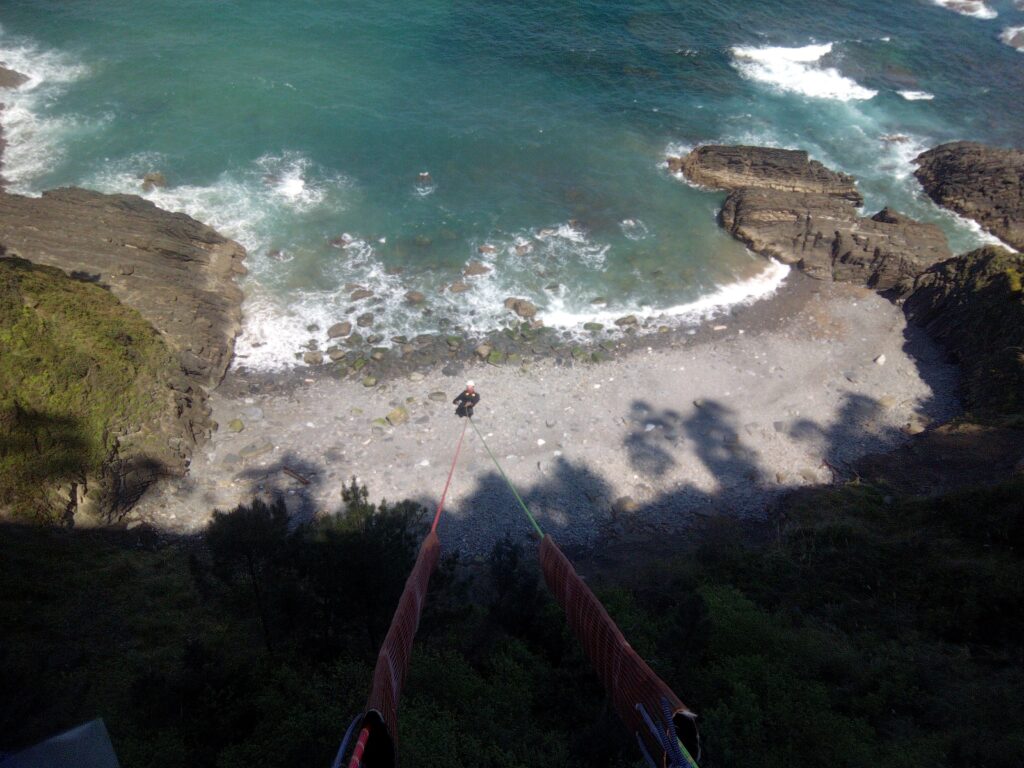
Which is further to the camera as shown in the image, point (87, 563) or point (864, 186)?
point (864, 186)

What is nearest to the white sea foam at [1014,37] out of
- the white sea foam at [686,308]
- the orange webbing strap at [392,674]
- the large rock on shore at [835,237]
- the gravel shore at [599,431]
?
the large rock on shore at [835,237]

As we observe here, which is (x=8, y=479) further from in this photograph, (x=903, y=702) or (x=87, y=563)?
(x=903, y=702)

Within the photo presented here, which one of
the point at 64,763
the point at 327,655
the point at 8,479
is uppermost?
the point at 64,763

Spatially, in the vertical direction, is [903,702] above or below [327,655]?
above

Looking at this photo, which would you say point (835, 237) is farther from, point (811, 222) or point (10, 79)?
point (10, 79)

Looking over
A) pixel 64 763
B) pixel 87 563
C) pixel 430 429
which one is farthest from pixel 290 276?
pixel 64 763

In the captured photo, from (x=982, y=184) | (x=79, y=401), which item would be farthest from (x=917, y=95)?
(x=79, y=401)

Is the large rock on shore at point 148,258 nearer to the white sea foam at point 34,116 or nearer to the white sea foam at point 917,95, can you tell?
the white sea foam at point 34,116
